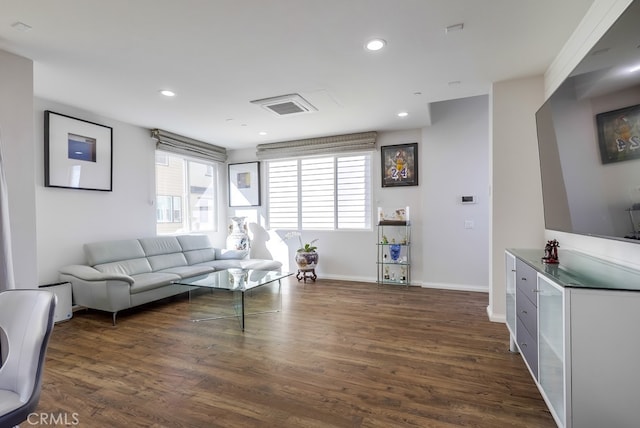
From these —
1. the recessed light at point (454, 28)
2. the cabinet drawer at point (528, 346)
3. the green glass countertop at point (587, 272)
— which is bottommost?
the cabinet drawer at point (528, 346)

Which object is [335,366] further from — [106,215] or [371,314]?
[106,215]

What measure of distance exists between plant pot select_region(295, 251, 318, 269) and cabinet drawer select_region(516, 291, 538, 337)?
3.36 metres

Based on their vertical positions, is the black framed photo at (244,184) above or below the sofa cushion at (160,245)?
above

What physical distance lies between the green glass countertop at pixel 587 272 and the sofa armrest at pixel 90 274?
12.5ft

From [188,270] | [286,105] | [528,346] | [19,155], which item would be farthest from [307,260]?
[19,155]

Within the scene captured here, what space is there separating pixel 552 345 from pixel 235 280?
10.0 ft

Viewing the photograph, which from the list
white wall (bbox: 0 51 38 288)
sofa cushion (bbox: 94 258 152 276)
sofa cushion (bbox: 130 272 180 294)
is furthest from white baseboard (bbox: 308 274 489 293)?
white wall (bbox: 0 51 38 288)

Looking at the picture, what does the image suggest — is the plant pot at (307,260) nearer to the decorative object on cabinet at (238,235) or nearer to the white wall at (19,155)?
the decorative object on cabinet at (238,235)

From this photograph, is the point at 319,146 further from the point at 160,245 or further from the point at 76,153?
the point at 76,153

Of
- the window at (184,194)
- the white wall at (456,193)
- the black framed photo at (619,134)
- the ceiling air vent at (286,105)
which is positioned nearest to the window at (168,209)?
the window at (184,194)

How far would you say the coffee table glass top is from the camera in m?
3.37

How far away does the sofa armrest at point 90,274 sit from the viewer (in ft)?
10.9

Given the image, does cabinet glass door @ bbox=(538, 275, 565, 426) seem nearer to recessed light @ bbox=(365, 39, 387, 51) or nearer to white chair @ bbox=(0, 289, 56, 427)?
recessed light @ bbox=(365, 39, 387, 51)

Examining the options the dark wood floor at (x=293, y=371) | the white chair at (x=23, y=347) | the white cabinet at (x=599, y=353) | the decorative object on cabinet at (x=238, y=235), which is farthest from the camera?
the decorative object on cabinet at (x=238, y=235)
